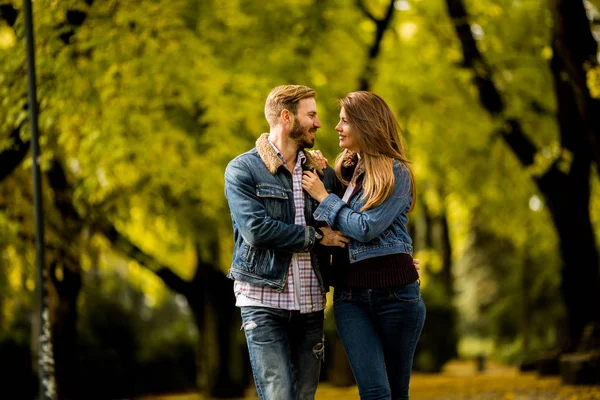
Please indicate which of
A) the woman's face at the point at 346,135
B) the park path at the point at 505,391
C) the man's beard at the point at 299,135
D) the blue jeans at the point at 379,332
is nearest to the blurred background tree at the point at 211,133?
the park path at the point at 505,391

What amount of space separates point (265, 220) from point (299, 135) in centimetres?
52

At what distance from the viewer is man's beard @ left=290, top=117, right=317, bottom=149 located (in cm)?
458

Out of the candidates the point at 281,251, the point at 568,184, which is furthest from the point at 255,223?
the point at 568,184

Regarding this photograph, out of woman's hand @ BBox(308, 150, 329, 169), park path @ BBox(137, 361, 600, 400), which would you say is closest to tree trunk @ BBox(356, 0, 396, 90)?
park path @ BBox(137, 361, 600, 400)

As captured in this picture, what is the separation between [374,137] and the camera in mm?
4531

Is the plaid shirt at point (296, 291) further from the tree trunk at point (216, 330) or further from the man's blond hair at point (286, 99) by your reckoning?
the tree trunk at point (216, 330)

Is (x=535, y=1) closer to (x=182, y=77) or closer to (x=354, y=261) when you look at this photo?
(x=182, y=77)

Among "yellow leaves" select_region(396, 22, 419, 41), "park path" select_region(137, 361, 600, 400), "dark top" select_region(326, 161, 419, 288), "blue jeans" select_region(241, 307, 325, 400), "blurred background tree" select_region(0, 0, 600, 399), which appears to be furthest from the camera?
"yellow leaves" select_region(396, 22, 419, 41)

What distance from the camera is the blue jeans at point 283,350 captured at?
14.1 feet

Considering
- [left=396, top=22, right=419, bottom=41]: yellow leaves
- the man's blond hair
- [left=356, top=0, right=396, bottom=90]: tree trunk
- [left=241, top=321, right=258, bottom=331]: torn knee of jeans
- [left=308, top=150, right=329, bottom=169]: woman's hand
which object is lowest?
[left=241, top=321, right=258, bottom=331]: torn knee of jeans

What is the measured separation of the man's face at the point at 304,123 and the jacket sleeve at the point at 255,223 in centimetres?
31

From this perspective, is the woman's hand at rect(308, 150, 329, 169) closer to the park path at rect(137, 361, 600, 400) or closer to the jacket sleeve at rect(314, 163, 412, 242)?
the jacket sleeve at rect(314, 163, 412, 242)

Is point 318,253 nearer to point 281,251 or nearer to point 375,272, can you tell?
point 281,251

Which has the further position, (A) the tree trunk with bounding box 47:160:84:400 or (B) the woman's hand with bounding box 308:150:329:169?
(A) the tree trunk with bounding box 47:160:84:400
